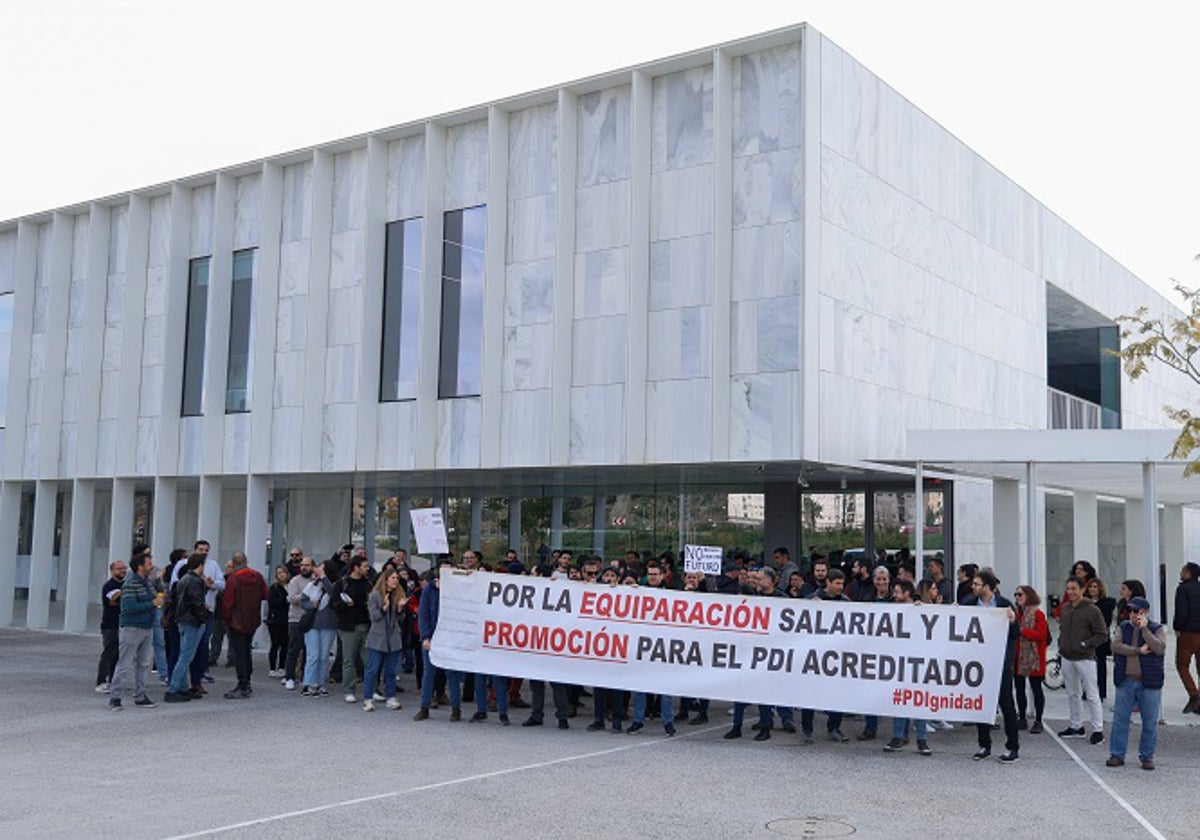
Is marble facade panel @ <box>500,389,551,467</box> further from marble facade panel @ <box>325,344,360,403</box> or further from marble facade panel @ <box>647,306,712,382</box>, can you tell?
marble facade panel @ <box>325,344,360,403</box>

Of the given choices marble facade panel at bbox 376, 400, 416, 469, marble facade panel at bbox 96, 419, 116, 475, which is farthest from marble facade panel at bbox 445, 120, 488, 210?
marble facade panel at bbox 96, 419, 116, 475

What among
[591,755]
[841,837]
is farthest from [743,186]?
[841,837]

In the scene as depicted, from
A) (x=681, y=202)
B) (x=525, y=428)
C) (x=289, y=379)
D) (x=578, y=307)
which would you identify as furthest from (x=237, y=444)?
(x=681, y=202)

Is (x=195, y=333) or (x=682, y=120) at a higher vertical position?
(x=682, y=120)

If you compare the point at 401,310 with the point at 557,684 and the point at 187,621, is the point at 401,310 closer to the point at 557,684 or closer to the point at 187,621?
the point at 187,621

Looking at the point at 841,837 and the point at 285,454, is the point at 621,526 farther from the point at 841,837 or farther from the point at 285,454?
the point at 841,837

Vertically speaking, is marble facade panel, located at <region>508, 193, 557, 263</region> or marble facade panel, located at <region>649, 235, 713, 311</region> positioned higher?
marble facade panel, located at <region>508, 193, 557, 263</region>

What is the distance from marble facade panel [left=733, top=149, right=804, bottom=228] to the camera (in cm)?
1825

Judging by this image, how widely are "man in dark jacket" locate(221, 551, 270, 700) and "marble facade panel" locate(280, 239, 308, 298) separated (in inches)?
319

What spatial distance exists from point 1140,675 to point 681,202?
10177 mm

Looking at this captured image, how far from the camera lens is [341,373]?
75.7 ft

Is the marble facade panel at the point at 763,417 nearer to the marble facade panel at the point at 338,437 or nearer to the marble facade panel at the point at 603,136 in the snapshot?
the marble facade panel at the point at 603,136

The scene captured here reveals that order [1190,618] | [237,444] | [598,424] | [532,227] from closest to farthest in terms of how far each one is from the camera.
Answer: [1190,618], [598,424], [532,227], [237,444]

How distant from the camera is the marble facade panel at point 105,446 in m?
26.7
